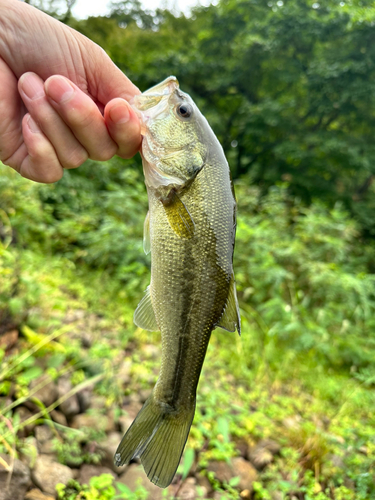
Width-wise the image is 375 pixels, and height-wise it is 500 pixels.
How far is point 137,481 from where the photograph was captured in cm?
203

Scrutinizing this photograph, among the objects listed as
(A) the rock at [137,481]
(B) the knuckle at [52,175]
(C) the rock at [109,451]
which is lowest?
(A) the rock at [137,481]

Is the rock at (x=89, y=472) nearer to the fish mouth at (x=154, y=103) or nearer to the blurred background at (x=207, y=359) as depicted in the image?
the blurred background at (x=207, y=359)

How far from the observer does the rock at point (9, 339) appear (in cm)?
248

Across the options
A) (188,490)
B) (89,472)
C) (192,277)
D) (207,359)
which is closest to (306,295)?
(207,359)

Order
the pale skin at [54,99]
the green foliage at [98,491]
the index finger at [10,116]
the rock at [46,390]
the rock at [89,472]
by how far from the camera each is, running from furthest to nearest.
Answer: the rock at [46,390], the rock at [89,472], the green foliage at [98,491], the index finger at [10,116], the pale skin at [54,99]

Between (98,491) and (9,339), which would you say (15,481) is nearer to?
(98,491)

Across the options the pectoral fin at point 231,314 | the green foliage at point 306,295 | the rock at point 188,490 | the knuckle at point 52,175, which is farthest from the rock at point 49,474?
the green foliage at point 306,295

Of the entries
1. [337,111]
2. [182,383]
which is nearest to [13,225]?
[182,383]

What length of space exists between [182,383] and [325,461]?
6.45 feet

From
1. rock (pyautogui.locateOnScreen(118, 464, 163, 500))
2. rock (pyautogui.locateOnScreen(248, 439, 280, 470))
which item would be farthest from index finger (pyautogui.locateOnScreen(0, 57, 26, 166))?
rock (pyautogui.locateOnScreen(248, 439, 280, 470))

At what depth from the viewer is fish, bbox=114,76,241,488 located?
127 cm

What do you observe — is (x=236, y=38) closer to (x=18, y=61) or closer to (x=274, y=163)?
(x=274, y=163)

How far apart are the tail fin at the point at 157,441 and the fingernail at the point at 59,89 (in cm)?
127

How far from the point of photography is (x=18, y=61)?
1429 mm
